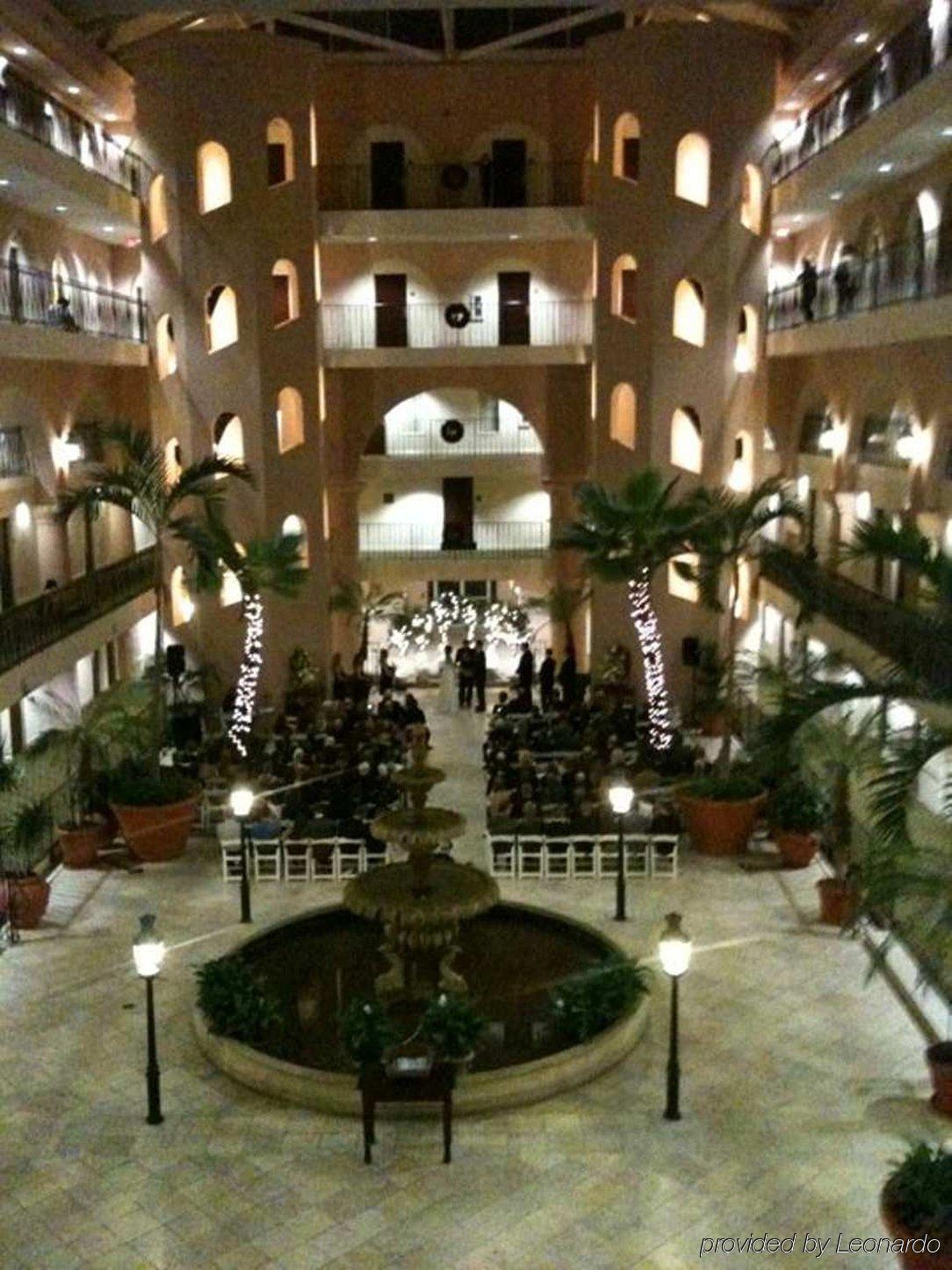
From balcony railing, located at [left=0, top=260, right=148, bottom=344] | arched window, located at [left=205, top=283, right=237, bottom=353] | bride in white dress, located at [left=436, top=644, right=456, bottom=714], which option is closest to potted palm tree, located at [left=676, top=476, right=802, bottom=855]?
bride in white dress, located at [left=436, top=644, right=456, bottom=714]

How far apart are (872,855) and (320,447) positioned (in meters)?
16.4

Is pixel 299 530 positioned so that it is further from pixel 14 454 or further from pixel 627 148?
pixel 627 148

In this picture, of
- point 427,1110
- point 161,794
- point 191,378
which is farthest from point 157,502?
point 427,1110

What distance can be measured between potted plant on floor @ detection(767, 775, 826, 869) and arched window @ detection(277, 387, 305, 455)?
12.1m

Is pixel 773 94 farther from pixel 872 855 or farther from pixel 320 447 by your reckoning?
pixel 872 855

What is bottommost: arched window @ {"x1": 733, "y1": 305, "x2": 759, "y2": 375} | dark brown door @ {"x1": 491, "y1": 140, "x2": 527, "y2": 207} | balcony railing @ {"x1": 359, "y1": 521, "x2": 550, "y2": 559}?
balcony railing @ {"x1": 359, "y1": 521, "x2": 550, "y2": 559}

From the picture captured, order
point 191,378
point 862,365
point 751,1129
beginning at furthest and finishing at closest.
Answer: point 191,378 < point 862,365 < point 751,1129

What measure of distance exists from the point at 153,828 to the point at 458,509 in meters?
15.5

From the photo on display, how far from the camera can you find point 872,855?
1113cm

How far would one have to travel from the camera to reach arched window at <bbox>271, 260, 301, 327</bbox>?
2497 cm

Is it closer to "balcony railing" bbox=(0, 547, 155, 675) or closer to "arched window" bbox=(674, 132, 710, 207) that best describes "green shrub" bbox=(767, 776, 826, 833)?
"balcony railing" bbox=(0, 547, 155, 675)

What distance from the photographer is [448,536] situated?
3150 centimetres

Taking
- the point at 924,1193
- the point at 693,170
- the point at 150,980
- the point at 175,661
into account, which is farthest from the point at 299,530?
the point at 924,1193

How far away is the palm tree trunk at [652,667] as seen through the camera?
2134 centimetres
